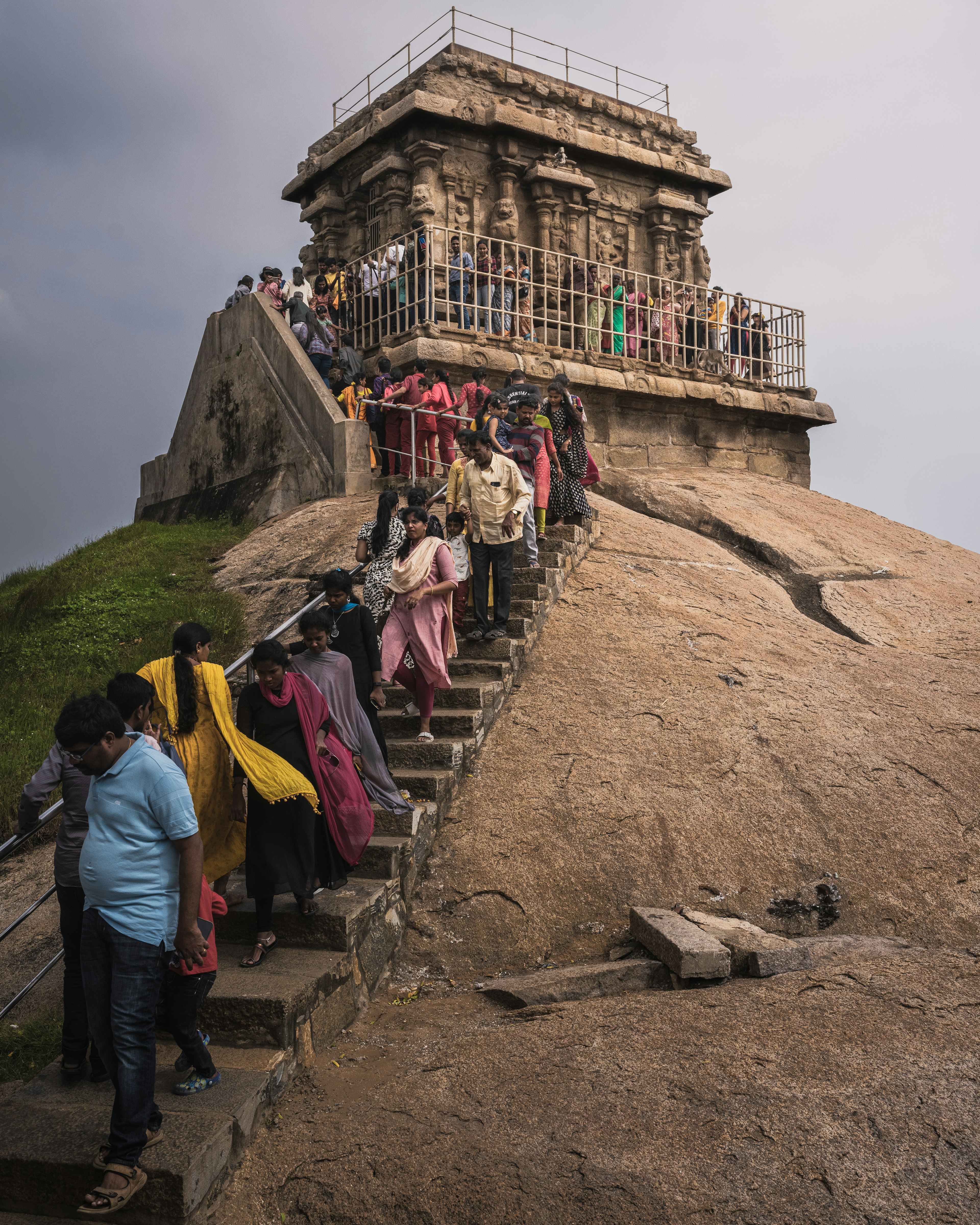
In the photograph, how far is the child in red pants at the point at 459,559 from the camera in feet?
24.4

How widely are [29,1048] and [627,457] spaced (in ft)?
40.3

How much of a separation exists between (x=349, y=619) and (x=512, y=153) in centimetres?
1328

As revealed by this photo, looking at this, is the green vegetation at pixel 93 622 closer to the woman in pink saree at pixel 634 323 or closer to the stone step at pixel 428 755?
the stone step at pixel 428 755

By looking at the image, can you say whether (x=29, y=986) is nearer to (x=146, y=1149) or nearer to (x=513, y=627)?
(x=146, y=1149)

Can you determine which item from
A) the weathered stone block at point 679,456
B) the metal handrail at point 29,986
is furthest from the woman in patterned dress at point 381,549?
the weathered stone block at point 679,456

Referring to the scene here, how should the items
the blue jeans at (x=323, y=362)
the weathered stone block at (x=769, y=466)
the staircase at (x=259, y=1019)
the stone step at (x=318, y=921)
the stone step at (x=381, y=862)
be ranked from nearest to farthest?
the staircase at (x=259, y=1019) < the stone step at (x=318, y=921) < the stone step at (x=381, y=862) < the blue jeans at (x=323, y=362) < the weathered stone block at (x=769, y=466)

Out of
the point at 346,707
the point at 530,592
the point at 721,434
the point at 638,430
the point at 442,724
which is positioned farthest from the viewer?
the point at 721,434

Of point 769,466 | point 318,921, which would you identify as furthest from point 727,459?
point 318,921

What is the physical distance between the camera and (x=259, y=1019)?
13.2ft

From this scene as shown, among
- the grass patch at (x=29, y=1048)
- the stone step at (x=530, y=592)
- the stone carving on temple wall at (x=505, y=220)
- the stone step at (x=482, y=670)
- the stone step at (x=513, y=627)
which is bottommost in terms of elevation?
the grass patch at (x=29, y=1048)

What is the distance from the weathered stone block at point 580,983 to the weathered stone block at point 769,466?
12.8 m

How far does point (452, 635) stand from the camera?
6.63 metres

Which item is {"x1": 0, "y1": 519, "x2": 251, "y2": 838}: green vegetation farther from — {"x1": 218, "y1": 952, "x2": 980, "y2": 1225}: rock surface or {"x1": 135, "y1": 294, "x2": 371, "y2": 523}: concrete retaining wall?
{"x1": 218, "y1": 952, "x2": 980, "y2": 1225}: rock surface

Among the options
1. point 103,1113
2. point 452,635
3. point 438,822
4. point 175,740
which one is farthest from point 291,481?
point 103,1113
